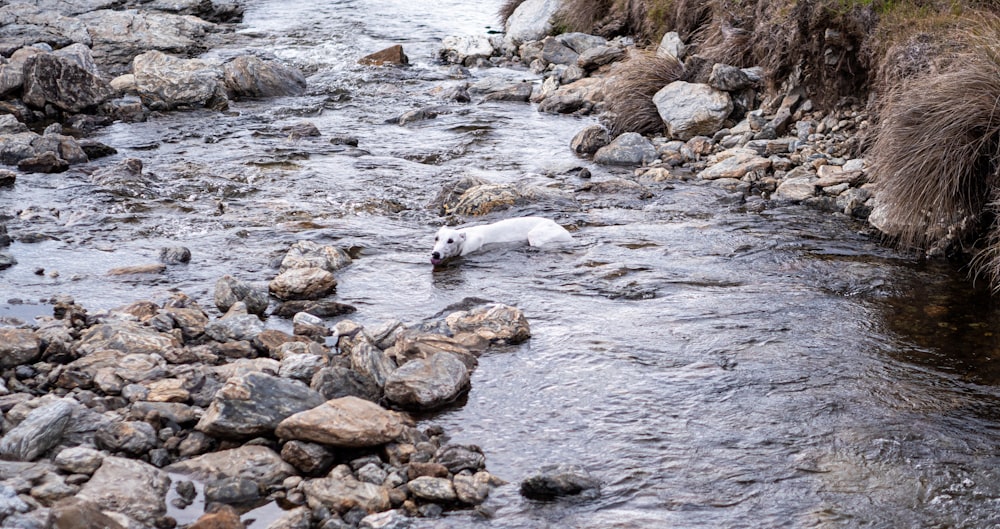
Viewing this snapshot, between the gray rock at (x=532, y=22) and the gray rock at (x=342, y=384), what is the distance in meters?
15.0

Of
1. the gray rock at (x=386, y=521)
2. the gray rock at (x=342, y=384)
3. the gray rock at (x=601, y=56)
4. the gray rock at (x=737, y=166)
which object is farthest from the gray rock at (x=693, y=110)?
the gray rock at (x=386, y=521)

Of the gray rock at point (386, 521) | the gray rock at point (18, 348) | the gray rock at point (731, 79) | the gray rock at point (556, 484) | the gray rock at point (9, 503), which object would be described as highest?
the gray rock at point (731, 79)

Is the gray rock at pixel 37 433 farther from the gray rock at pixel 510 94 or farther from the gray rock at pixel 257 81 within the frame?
the gray rock at pixel 257 81

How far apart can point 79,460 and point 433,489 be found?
5.86 ft

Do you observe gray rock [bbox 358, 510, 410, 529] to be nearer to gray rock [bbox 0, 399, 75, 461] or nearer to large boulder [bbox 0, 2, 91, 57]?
gray rock [bbox 0, 399, 75, 461]

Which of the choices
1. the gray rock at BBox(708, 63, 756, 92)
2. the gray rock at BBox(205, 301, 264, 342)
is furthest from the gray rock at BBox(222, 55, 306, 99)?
the gray rock at BBox(205, 301, 264, 342)

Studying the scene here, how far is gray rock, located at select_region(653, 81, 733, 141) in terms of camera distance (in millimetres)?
12320

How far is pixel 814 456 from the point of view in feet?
16.5

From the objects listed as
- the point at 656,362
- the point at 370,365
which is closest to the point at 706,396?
the point at 656,362

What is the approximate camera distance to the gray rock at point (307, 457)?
4.80m

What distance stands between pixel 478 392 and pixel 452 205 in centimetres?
455

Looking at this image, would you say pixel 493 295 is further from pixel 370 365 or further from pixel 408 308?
pixel 370 365

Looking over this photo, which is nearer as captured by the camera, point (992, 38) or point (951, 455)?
point (951, 455)

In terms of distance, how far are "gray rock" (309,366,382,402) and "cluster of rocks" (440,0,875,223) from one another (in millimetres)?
5777
